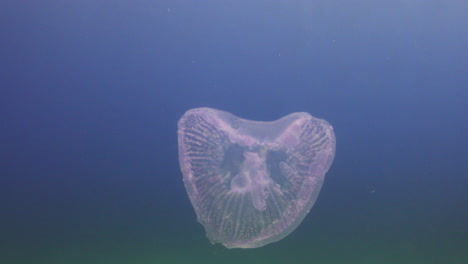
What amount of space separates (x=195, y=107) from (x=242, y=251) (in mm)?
1868

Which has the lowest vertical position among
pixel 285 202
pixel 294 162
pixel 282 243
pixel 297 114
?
pixel 282 243

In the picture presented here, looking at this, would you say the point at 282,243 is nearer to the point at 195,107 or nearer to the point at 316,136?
the point at 316,136

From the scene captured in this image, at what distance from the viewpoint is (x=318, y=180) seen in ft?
10.9

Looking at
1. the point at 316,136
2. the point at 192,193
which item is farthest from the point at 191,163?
the point at 316,136

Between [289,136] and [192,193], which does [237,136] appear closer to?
[289,136]

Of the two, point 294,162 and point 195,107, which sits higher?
point 195,107

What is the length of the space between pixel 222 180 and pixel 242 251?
3.42 feet

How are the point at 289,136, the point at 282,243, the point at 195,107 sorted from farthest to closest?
the point at 282,243 → the point at 195,107 → the point at 289,136

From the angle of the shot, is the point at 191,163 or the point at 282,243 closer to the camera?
the point at 191,163

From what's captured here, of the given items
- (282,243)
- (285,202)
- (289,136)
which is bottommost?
(282,243)

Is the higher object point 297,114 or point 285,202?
point 297,114

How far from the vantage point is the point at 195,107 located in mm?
3518

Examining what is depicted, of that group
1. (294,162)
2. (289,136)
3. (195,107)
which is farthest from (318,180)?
(195,107)

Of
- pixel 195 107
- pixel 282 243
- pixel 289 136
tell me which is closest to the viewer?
pixel 289 136
